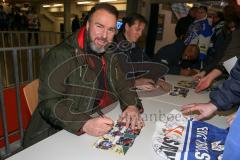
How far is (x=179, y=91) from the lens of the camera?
211cm

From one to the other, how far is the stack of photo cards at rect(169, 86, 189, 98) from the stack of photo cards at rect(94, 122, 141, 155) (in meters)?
0.84

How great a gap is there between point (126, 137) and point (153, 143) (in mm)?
143

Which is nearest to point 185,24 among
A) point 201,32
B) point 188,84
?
point 201,32

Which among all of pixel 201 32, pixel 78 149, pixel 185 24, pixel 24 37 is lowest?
pixel 78 149

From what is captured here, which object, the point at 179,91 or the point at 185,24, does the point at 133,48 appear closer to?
the point at 179,91

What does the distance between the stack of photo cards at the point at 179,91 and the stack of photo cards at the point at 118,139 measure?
84cm

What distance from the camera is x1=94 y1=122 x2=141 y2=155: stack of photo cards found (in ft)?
3.59

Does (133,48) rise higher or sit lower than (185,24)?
lower

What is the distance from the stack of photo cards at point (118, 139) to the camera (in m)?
1.10

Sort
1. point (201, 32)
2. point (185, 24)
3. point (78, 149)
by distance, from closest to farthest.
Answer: point (78, 149), point (201, 32), point (185, 24)

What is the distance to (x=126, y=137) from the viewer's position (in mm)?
1196

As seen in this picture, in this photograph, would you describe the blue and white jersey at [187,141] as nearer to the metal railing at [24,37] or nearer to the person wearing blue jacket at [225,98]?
the person wearing blue jacket at [225,98]

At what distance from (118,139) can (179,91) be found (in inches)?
43.2

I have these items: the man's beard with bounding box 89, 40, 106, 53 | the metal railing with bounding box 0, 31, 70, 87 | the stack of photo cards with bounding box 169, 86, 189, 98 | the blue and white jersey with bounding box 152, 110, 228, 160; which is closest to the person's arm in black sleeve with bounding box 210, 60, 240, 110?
the blue and white jersey with bounding box 152, 110, 228, 160
